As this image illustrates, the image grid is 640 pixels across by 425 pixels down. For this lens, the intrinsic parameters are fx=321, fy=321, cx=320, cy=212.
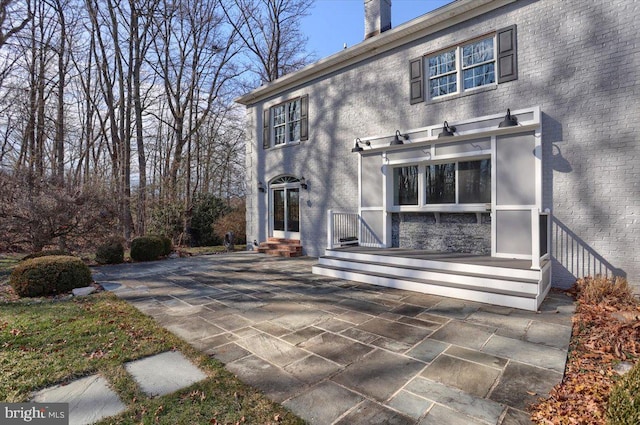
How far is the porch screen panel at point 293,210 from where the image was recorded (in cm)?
1061

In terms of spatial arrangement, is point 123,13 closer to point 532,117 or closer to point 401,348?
point 532,117

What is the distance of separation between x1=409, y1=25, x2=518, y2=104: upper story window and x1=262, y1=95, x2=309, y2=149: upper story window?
3678mm

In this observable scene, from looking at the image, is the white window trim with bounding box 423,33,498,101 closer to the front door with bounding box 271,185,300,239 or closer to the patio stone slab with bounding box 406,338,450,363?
the front door with bounding box 271,185,300,239

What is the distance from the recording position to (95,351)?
3281 mm

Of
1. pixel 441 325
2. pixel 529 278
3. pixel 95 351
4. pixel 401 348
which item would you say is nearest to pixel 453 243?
pixel 529 278

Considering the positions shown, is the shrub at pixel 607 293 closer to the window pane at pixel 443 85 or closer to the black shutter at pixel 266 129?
the window pane at pixel 443 85

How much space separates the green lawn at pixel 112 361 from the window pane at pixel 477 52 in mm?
7268

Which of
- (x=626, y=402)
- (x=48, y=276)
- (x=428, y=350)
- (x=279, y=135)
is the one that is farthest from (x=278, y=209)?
(x=626, y=402)

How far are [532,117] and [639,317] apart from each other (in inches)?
143

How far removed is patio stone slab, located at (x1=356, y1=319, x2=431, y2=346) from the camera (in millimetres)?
3582

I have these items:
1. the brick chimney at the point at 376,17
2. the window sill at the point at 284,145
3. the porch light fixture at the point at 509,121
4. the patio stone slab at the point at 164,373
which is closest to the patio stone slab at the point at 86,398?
the patio stone slab at the point at 164,373

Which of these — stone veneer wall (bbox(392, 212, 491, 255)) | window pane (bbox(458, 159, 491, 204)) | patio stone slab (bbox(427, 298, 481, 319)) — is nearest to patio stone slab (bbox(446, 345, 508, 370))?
patio stone slab (bbox(427, 298, 481, 319))

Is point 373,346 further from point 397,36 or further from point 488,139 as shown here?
point 397,36

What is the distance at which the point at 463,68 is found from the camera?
6.86 m
